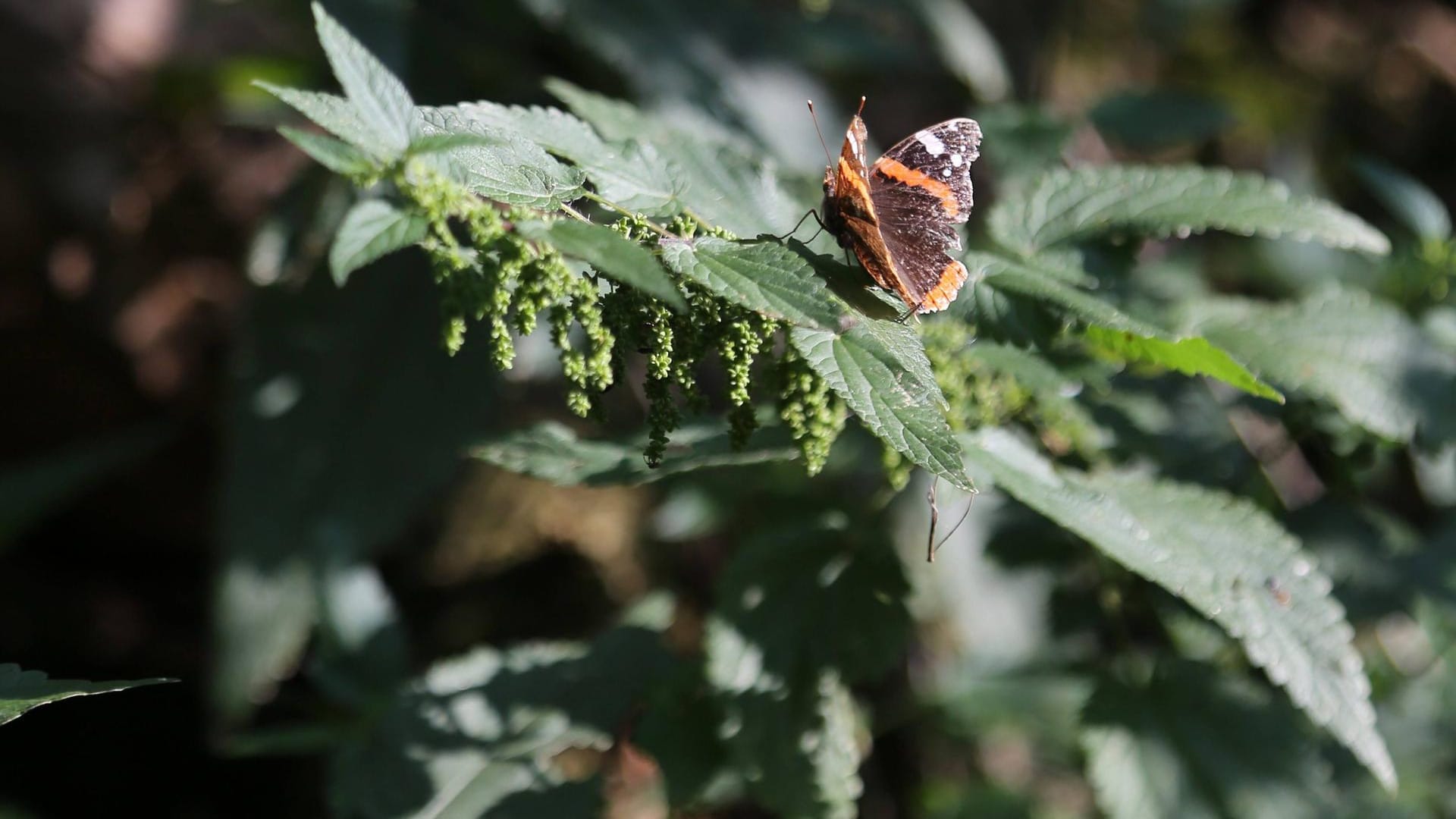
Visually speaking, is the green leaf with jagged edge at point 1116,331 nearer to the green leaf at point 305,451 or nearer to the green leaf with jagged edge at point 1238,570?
the green leaf with jagged edge at point 1238,570

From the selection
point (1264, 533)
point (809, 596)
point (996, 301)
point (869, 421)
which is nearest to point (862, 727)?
point (809, 596)

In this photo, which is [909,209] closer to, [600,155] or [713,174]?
[713,174]

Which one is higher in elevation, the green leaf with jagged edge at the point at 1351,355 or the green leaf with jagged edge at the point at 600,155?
the green leaf with jagged edge at the point at 600,155

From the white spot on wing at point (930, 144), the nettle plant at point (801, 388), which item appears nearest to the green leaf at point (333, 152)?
the nettle plant at point (801, 388)

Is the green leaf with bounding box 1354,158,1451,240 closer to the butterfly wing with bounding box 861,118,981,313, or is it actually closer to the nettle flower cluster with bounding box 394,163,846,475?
the butterfly wing with bounding box 861,118,981,313

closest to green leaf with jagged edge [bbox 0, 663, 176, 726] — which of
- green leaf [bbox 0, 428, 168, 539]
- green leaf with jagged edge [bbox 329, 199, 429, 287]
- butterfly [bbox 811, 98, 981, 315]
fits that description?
green leaf with jagged edge [bbox 329, 199, 429, 287]

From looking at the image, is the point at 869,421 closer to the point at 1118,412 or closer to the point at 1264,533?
the point at 1264,533

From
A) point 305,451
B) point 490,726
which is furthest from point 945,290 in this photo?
point 305,451
